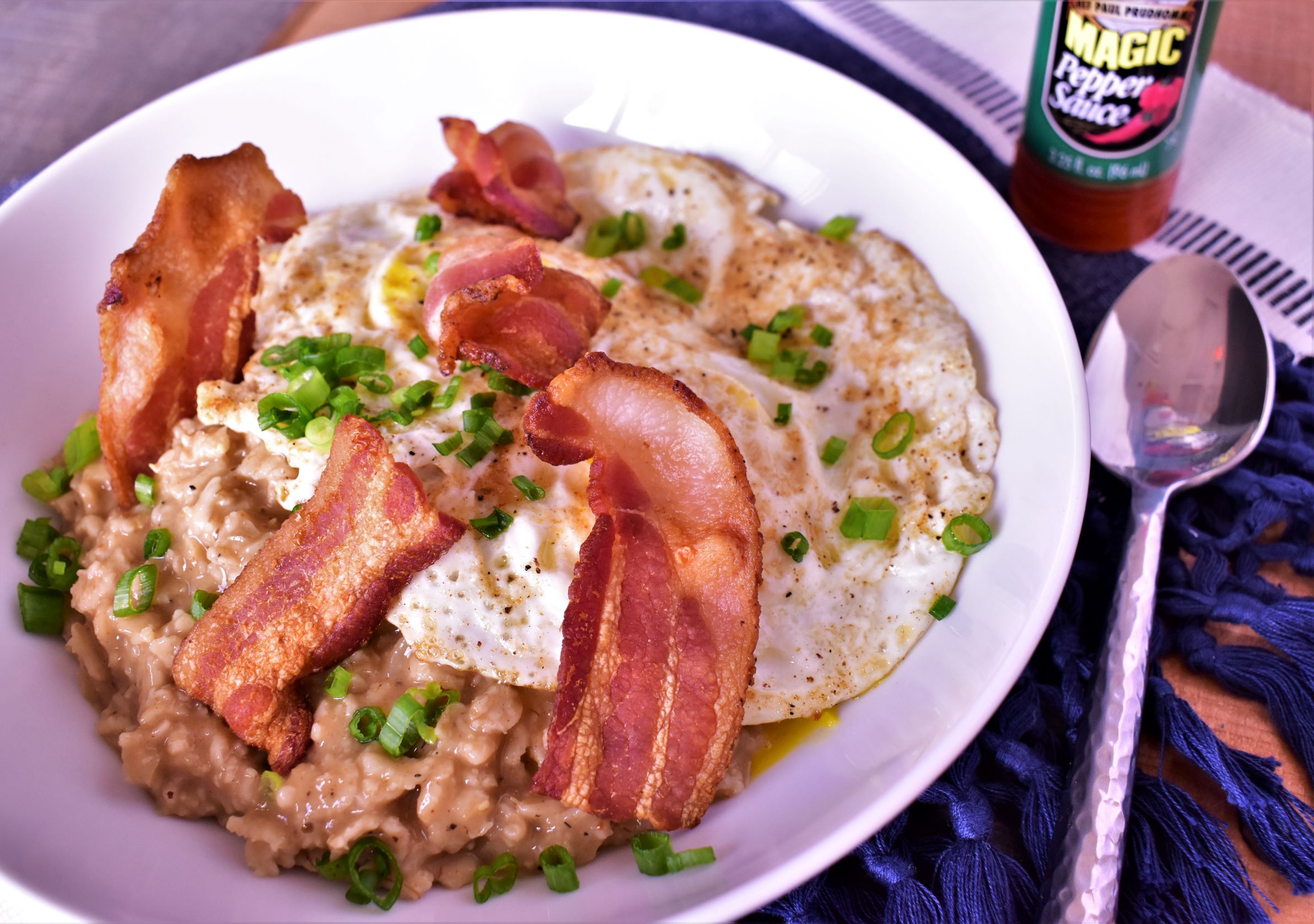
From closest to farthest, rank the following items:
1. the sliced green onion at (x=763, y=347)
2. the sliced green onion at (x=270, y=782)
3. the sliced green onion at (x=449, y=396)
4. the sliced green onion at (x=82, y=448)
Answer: the sliced green onion at (x=270, y=782) → the sliced green onion at (x=449, y=396) → the sliced green onion at (x=82, y=448) → the sliced green onion at (x=763, y=347)

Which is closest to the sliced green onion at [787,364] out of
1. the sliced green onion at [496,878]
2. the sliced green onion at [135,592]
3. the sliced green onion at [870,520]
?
the sliced green onion at [870,520]

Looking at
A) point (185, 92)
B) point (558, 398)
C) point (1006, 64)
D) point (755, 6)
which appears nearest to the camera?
point (558, 398)

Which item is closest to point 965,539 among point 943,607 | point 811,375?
point 943,607

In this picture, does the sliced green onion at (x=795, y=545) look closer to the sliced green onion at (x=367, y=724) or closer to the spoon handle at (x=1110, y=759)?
the spoon handle at (x=1110, y=759)

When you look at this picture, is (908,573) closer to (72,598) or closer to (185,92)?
(72,598)

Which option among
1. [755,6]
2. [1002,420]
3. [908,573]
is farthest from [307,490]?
[755,6]
